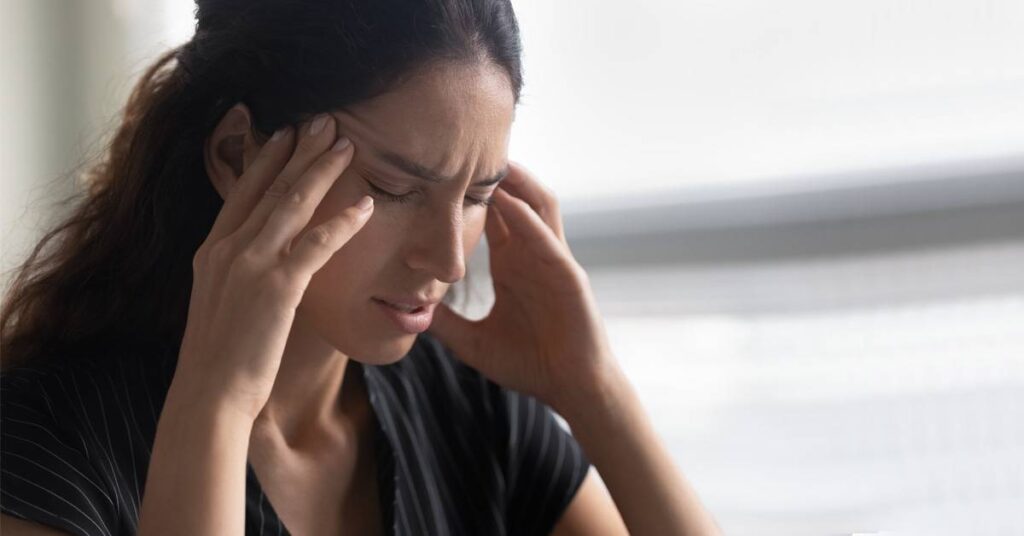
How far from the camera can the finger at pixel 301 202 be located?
3.29 feet

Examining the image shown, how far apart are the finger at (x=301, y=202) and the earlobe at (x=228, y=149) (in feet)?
0.36

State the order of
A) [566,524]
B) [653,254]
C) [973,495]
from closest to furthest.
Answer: [566,524]
[973,495]
[653,254]

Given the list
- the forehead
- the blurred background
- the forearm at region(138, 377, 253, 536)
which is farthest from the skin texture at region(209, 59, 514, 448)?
the blurred background

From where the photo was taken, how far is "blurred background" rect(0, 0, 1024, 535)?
1674 millimetres

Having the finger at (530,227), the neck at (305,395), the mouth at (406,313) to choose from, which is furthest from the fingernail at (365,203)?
the finger at (530,227)

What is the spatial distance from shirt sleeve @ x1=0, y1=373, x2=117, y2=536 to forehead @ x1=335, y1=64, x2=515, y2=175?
39 cm

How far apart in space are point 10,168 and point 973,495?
75.6 inches

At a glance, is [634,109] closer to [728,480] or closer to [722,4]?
[722,4]

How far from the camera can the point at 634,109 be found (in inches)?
76.9

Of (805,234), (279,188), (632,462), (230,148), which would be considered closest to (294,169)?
(279,188)

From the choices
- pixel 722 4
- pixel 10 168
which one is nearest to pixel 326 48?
pixel 722 4

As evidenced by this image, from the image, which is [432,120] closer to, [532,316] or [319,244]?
[319,244]

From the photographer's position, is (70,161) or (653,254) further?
(70,161)

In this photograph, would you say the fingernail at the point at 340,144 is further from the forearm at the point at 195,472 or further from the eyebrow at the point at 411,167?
the forearm at the point at 195,472
